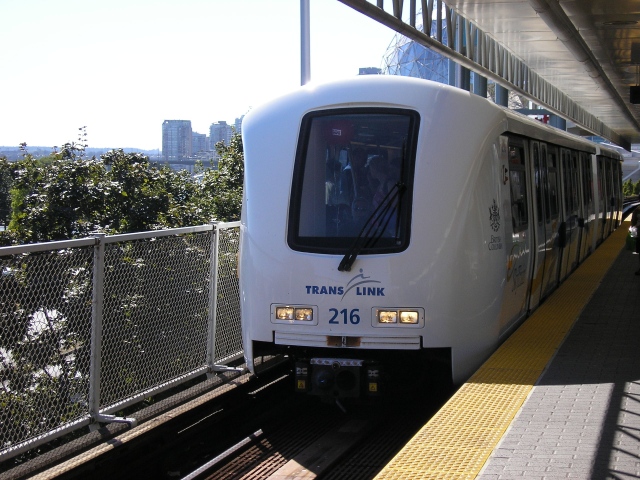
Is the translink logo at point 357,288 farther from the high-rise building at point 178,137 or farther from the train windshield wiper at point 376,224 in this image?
the high-rise building at point 178,137

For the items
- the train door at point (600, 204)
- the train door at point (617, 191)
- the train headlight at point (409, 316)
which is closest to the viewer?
the train headlight at point (409, 316)

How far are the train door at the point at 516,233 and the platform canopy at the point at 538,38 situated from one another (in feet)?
7.62

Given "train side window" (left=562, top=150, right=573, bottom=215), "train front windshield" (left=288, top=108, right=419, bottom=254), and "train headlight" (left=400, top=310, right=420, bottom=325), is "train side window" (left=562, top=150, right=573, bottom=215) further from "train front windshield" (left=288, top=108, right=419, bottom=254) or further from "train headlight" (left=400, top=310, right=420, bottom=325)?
"train headlight" (left=400, top=310, right=420, bottom=325)

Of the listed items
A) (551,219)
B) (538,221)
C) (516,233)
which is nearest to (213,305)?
(516,233)

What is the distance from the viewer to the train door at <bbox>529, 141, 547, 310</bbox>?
9578 mm

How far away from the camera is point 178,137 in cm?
4981

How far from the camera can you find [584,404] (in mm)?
6035

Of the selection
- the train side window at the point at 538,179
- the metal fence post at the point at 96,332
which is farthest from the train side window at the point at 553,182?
the metal fence post at the point at 96,332

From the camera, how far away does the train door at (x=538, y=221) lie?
958 centimetres

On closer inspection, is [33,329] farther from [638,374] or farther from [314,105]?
[638,374]

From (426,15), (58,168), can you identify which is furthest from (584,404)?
(426,15)

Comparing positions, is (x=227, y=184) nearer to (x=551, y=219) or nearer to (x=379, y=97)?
(x=551, y=219)

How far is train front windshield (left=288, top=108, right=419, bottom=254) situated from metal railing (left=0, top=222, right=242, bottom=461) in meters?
1.23

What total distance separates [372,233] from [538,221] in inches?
140
